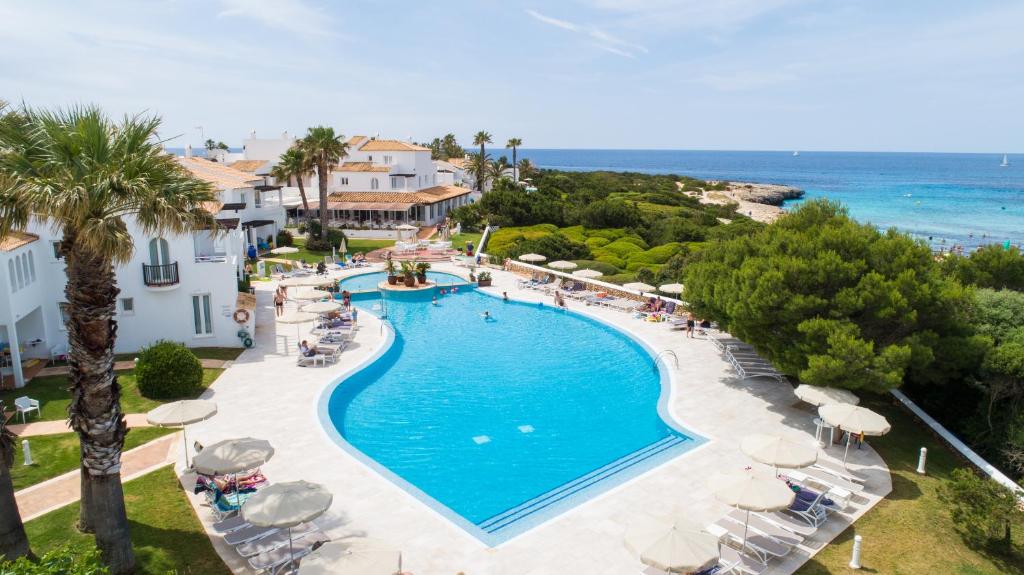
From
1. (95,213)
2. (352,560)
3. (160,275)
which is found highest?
(95,213)

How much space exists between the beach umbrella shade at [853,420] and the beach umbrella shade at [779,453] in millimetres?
2078

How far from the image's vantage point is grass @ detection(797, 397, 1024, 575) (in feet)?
39.2

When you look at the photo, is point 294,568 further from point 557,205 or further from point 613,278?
point 557,205

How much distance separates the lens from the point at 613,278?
3756 centimetres

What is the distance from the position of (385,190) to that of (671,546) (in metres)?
53.8

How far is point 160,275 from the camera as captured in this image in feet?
75.9

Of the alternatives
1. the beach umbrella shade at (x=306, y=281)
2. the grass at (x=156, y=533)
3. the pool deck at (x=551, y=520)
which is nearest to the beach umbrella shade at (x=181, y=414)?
the pool deck at (x=551, y=520)

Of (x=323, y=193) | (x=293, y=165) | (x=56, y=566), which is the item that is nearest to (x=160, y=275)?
(x=56, y=566)

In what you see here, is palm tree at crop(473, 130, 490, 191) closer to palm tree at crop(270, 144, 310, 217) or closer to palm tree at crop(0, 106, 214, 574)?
palm tree at crop(270, 144, 310, 217)

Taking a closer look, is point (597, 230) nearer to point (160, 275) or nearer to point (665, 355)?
point (665, 355)

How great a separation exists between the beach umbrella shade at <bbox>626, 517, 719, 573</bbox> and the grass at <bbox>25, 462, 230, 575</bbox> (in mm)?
7180

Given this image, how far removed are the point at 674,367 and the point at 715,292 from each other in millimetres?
3301

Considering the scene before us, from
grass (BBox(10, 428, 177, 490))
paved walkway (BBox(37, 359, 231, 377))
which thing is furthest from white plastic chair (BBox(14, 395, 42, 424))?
paved walkway (BBox(37, 359, 231, 377))

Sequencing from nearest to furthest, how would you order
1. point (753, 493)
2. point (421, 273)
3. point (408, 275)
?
point (753, 493) → point (408, 275) → point (421, 273)
